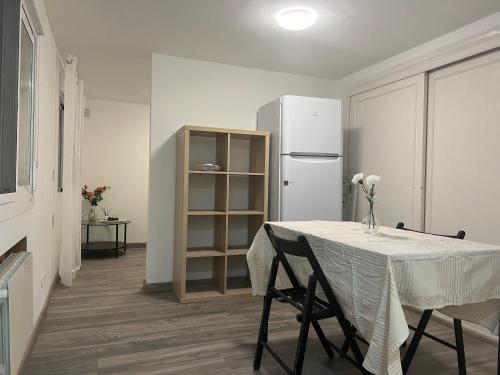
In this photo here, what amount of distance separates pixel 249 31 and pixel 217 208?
5.94 ft

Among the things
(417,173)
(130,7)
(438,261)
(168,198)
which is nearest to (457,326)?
(438,261)

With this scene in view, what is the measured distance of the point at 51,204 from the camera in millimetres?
3387

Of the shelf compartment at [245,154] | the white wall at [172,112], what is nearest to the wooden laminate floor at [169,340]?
the white wall at [172,112]

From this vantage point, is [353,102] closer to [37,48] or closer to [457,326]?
[457,326]

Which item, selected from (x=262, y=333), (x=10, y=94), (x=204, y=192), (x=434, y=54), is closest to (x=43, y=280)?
(x=204, y=192)

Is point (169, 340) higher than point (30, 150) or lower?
lower

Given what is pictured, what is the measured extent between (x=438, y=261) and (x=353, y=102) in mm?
3109

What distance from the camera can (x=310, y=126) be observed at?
3.69 metres

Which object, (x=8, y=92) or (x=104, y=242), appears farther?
(x=104, y=242)

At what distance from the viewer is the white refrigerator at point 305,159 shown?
3.63 meters

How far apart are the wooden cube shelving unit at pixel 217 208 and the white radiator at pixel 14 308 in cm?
161

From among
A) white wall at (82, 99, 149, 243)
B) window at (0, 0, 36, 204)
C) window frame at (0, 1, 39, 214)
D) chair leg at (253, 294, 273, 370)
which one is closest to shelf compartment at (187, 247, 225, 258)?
chair leg at (253, 294, 273, 370)

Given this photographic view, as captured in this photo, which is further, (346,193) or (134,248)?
(134,248)

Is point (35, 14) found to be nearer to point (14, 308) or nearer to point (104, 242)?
point (14, 308)
